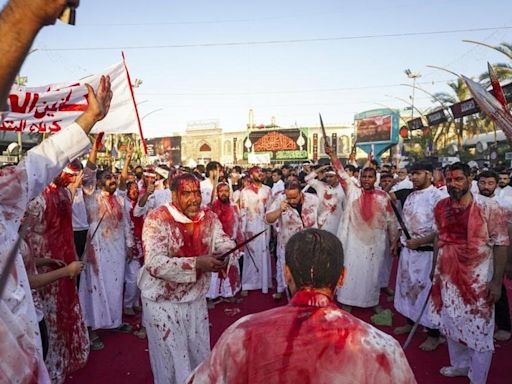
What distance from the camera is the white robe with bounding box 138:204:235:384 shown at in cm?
314

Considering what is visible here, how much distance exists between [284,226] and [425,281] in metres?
2.04

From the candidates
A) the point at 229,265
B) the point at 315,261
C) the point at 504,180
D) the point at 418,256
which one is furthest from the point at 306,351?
the point at 504,180

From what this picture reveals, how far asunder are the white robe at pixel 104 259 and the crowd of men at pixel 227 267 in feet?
0.05

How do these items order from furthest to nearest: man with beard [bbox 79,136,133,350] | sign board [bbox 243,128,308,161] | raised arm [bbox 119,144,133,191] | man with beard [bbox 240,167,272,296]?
sign board [bbox 243,128,308,161]
man with beard [bbox 240,167,272,296]
man with beard [bbox 79,136,133,350]
raised arm [bbox 119,144,133,191]

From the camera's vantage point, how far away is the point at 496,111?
2.90 metres

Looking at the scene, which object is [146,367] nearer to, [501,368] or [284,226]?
[284,226]

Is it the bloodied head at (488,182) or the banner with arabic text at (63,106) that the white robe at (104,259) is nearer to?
the banner with arabic text at (63,106)

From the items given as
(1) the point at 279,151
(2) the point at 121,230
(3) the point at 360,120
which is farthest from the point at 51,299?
(1) the point at 279,151

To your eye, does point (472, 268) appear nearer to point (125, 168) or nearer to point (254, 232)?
point (125, 168)

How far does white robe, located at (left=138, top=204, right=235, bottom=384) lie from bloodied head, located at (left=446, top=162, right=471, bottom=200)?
2200 millimetres

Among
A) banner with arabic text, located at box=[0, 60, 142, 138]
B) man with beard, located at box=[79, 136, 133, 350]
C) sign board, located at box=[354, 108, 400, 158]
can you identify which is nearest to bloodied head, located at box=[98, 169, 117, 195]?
man with beard, located at box=[79, 136, 133, 350]

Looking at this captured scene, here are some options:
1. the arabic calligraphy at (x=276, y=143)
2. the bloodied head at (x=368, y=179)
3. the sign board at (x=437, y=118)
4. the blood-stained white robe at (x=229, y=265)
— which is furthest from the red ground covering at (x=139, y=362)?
the arabic calligraphy at (x=276, y=143)

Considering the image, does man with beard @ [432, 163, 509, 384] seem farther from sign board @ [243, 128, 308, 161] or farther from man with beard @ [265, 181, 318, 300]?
sign board @ [243, 128, 308, 161]

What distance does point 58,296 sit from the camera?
3.93m
